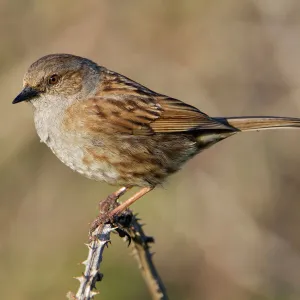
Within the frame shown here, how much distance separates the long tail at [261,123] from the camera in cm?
565

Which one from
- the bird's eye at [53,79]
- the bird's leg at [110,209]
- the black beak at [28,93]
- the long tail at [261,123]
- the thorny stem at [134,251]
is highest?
the long tail at [261,123]

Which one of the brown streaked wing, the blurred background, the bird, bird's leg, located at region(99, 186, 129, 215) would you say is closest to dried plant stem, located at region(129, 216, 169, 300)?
the bird

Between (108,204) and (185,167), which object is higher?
(185,167)

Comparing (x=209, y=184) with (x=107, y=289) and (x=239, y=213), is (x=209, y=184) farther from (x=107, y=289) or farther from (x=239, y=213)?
(x=107, y=289)

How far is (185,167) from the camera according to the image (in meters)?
8.51

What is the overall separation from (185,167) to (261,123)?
9.32ft

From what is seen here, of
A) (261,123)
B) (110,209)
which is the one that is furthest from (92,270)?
(261,123)

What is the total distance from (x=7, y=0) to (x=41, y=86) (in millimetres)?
3985

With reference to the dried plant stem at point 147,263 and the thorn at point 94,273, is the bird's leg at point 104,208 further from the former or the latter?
the thorn at point 94,273

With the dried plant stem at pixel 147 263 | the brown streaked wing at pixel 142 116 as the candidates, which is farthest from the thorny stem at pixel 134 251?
the brown streaked wing at pixel 142 116

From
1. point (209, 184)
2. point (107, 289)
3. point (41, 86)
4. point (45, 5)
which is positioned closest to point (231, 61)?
point (209, 184)

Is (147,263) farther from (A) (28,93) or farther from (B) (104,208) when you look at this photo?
(A) (28,93)

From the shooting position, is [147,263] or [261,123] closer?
[147,263]

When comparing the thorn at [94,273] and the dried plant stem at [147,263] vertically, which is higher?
the dried plant stem at [147,263]
